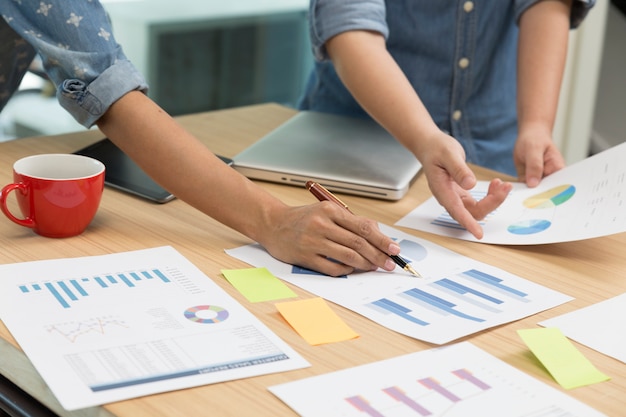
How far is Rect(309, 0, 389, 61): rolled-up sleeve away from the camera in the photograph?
134 cm

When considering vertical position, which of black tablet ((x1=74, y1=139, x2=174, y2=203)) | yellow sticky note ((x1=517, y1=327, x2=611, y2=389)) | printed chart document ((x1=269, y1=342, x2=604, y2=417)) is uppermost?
black tablet ((x1=74, y1=139, x2=174, y2=203))

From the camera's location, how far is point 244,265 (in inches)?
38.2

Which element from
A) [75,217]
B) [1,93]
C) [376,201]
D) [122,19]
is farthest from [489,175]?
[122,19]

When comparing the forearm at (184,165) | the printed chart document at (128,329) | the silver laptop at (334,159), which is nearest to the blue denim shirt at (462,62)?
the silver laptop at (334,159)

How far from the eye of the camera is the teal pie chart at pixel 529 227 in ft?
3.60

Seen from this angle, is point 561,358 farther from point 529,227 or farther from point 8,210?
point 8,210

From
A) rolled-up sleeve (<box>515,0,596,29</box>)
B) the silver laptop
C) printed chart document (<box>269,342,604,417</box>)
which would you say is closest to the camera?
printed chart document (<box>269,342,604,417</box>)

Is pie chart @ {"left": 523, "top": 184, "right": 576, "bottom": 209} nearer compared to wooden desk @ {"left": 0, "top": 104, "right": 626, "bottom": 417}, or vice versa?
wooden desk @ {"left": 0, "top": 104, "right": 626, "bottom": 417}

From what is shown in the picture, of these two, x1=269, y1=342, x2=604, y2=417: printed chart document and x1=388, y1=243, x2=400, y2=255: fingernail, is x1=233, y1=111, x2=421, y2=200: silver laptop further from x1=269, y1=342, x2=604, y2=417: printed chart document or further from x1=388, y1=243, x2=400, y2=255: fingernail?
x1=269, y1=342, x2=604, y2=417: printed chart document

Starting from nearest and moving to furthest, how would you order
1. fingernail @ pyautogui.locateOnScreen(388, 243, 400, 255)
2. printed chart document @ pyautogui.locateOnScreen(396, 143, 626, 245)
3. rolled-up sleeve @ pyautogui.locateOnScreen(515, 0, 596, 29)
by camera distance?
fingernail @ pyautogui.locateOnScreen(388, 243, 400, 255) < printed chart document @ pyautogui.locateOnScreen(396, 143, 626, 245) < rolled-up sleeve @ pyautogui.locateOnScreen(515, 0, 596, 29)

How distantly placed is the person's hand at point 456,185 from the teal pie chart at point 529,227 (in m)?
0.04

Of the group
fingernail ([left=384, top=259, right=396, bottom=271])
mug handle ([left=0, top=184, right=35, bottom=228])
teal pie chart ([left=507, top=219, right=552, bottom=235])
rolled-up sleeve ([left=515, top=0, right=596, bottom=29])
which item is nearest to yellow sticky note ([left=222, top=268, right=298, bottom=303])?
fingernail ([left=384, top=259, right=396, bottom=271])

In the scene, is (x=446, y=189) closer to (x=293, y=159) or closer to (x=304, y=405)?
(x=293, y=159)

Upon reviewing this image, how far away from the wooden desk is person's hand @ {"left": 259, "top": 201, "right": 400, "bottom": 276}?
6cm
